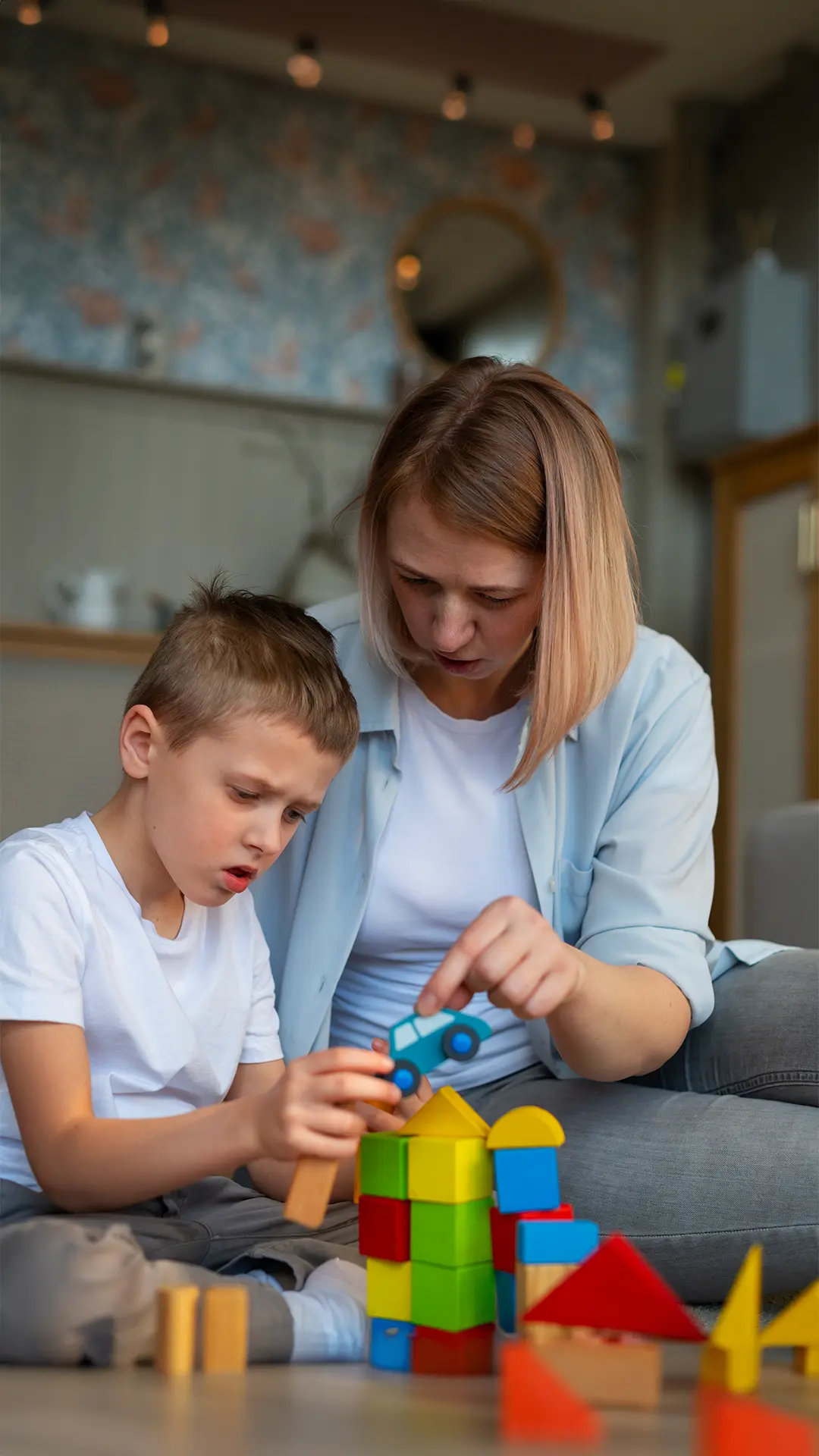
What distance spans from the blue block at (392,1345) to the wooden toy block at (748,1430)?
0.23m

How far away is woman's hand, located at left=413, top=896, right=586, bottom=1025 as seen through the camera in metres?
1.02

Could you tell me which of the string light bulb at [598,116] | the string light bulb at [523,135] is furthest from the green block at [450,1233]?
the string light bulb at [523,135]

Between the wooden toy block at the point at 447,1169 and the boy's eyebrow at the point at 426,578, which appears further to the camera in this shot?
the boy's eyebrow at the point at 426,578

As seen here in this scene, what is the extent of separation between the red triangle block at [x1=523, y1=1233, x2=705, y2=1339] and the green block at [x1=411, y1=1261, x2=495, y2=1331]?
0.10 m

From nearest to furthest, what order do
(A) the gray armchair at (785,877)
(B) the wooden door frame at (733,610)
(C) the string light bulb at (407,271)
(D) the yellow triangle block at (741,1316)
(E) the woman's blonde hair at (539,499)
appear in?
(D) the yellow triangle block at (741,1316) < (E) the woman's blonde hair at (539,499) < (A) the gray armchair at (785,877) < (B) the wooden door frame at (733,610) < (C) the string light bulb at (407,271)

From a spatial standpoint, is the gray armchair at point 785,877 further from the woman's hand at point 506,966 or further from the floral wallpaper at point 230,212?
the floral wallpaper at point 230,212

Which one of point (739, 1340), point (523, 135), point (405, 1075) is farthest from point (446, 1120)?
point (523, 135)

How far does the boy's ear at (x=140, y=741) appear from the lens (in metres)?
1.29

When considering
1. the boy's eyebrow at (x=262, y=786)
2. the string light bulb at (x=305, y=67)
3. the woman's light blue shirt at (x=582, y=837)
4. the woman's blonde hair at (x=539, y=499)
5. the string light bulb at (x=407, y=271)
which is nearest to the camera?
the boy's eyebrow at (x=262, y=786)

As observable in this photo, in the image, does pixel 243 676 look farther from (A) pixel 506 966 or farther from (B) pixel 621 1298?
(B) pixel 621 1298

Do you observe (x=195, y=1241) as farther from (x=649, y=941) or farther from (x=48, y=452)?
(x=48, y=452)

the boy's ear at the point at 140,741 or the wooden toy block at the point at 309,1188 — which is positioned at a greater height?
the boy's ear at the point at 140,741

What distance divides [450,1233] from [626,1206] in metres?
0.41

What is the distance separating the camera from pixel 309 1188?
97cm
